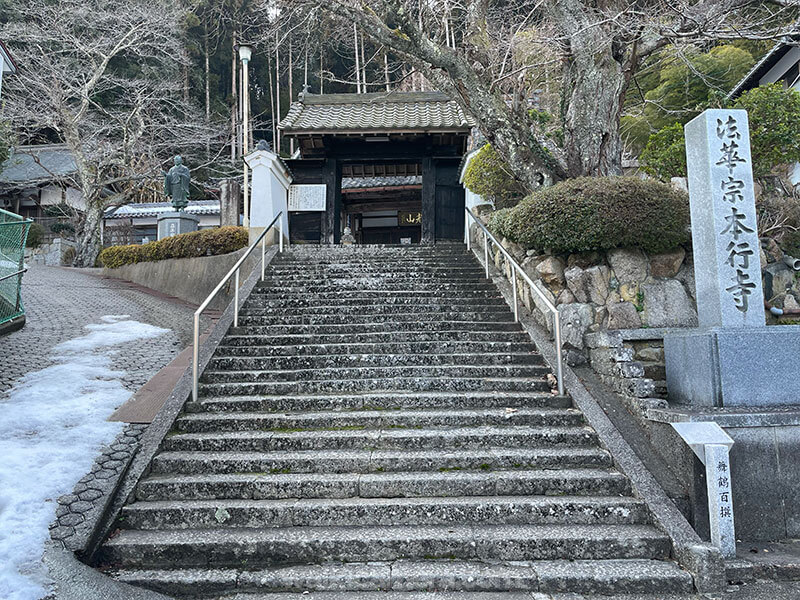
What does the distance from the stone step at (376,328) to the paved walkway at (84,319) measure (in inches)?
62.1

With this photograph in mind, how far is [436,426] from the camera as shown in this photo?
505 cm

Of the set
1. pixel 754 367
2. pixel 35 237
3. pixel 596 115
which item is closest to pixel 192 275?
pixel 596 115

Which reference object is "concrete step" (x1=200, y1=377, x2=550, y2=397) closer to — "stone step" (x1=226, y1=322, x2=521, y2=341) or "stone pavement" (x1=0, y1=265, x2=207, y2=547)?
"stone pavement" (x1=0, y1=265, x2=207, y2=547)

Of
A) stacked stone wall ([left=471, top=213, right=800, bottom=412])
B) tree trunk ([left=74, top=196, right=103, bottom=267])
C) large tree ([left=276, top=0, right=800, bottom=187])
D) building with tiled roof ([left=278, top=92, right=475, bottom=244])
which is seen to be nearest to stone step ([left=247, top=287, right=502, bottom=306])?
stacked stone wall ([left=471, top=213, right=800, bottom=412])

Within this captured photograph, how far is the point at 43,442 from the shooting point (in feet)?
15.2

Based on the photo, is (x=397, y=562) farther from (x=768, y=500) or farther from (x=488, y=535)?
(x=768, y=500)

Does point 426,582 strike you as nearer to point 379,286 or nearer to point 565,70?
point 379,286

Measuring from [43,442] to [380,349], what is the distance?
3.70 meters

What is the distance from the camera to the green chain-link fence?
282 inches

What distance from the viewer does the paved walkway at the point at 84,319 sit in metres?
6.80

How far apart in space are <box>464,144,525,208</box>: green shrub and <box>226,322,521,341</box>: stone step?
354 cm

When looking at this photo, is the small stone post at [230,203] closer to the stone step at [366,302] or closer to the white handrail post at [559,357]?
the stone step at [366,302]

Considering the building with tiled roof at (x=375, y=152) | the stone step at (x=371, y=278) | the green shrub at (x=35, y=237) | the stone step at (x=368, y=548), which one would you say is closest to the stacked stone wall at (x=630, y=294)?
the stone step at (x=368, y=548)

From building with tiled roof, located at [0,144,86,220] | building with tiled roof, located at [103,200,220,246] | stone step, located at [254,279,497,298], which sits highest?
building with tiled roof, located at [0,144,86,220]
